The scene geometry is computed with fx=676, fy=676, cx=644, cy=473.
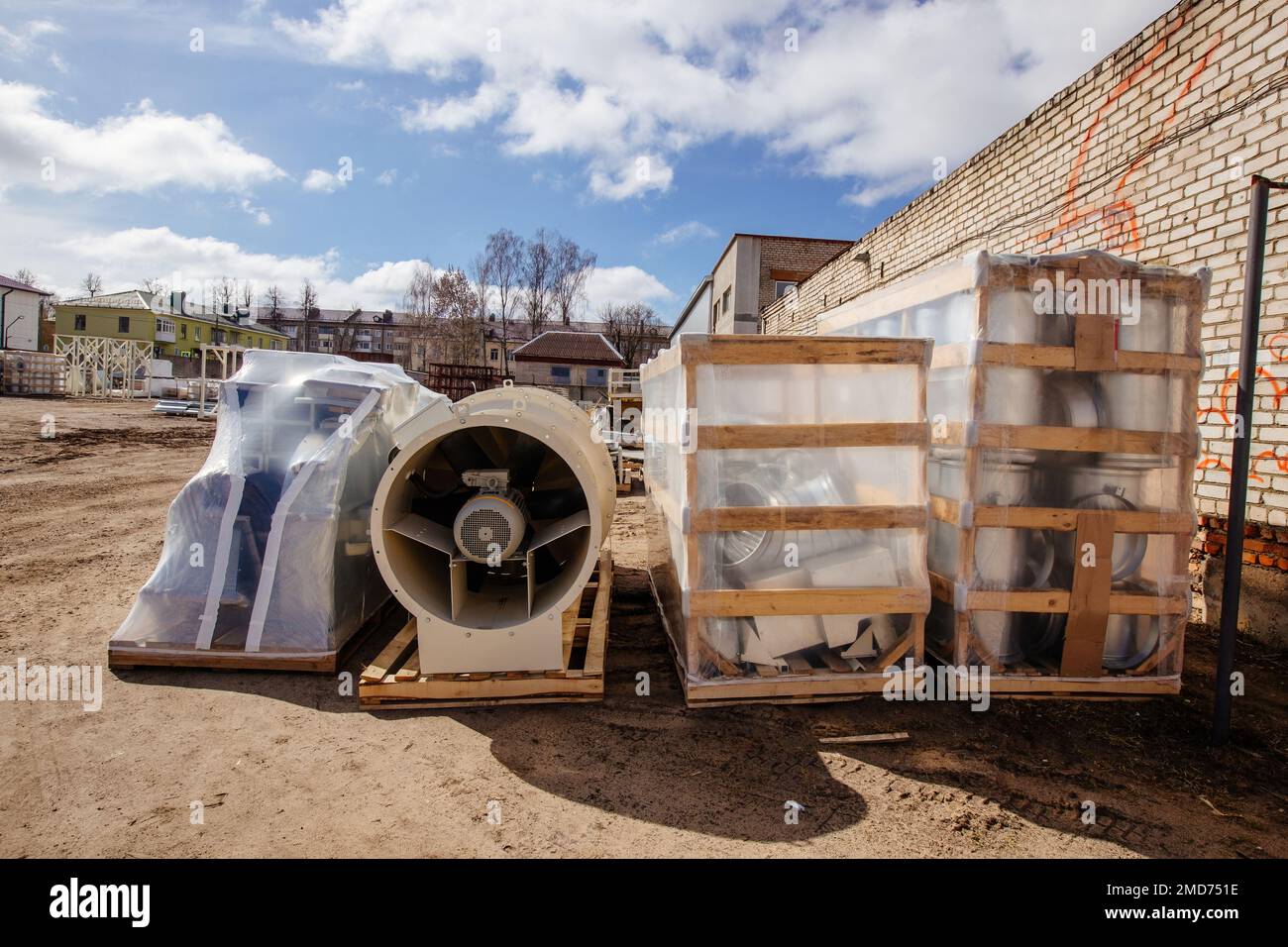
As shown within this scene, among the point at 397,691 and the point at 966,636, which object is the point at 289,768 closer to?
the point at 397,691

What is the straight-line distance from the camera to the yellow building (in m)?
45.8

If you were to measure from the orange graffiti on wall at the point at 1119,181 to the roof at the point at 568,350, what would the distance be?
3380 centimetres

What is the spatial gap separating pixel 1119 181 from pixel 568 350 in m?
35.4

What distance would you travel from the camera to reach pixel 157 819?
2539mm

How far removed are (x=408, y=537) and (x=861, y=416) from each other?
2564 mm

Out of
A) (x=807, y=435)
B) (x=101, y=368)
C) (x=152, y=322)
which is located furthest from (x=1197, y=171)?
(x=152, y=322)

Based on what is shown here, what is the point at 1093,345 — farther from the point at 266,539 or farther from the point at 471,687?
the point at 266,539

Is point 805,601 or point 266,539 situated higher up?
point 266,539

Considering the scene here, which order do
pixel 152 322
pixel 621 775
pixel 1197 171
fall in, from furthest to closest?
pixel 152 322, pixel 1197 171, pixel 621 775

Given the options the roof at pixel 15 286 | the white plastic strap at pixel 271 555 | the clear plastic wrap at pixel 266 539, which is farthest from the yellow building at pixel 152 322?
the white plastic strap at pixel 271 555

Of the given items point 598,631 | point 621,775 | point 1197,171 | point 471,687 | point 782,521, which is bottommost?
point 621,775

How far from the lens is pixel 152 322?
4694cm

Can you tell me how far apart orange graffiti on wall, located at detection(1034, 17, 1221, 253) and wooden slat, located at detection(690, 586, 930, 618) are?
358cm
